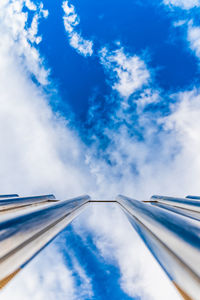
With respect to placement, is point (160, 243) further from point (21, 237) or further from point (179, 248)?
point (21, 237)

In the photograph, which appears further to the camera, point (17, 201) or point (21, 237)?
point (17, 201)

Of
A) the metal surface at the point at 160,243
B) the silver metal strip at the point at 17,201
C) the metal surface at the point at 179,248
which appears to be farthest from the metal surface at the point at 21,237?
the silver metal strip at the point at 17,201

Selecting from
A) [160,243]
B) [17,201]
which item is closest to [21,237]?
[160,243]

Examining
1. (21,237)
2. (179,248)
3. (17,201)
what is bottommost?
(179,248)

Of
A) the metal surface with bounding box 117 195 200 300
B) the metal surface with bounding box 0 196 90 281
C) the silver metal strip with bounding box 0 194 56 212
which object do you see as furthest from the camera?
the silver metal strip with bounding box 0 194 56 212

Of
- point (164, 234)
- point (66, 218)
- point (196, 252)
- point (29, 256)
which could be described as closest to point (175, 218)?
point (164, 234)

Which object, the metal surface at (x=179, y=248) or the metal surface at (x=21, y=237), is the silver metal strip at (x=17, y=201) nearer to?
the metal surface at (x=21, y=237)

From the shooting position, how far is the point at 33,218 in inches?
67.2

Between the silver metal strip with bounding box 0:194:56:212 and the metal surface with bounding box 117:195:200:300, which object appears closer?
the metal surface with bounding box 117:195:200:300

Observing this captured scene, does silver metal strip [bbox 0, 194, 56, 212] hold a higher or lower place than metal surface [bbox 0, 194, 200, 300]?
higher

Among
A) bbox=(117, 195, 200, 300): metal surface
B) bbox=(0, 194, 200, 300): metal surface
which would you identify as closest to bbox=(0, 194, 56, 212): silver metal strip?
bbox=(0, 194, 200, 300): metal surface

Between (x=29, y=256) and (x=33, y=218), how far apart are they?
13.8 inches

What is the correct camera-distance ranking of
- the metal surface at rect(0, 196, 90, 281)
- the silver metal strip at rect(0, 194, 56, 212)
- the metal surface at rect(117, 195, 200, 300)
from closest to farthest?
the metal surface at rect(117, 195, 200, 300)
the metal surface at rect(0, 196, 90, 281)
the silver metal strip at rect(0, 194, 56, 212)

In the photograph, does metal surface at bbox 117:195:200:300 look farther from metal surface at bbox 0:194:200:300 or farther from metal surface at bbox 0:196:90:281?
metal surface at bbox 0:196:90:281
